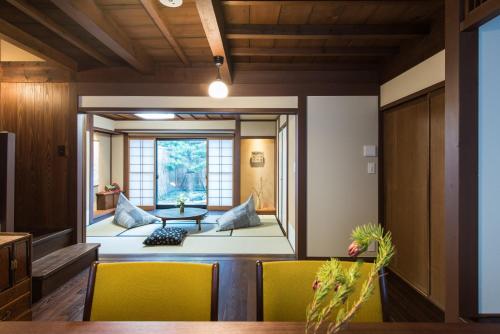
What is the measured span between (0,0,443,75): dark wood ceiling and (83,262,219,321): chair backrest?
5.31ft

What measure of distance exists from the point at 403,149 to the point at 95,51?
11.1ft

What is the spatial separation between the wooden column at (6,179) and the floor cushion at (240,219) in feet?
10.6

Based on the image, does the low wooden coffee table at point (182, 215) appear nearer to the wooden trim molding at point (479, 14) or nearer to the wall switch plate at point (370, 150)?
the wall switch plate at point (370, 150)

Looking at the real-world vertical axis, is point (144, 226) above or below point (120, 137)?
below

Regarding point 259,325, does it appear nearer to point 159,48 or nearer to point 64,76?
point 159,48

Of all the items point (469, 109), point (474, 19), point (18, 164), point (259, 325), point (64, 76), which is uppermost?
point (64, 76)

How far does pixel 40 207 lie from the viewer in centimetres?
365

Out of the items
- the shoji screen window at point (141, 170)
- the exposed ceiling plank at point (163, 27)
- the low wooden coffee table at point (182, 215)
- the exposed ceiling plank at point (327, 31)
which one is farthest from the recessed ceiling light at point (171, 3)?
the shoji screen window at point (141, 170)

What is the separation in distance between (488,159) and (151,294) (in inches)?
68.5

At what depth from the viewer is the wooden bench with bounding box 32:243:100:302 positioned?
2.69m

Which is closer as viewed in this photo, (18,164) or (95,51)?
(95,51)

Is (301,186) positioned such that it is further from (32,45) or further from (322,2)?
(32,45)

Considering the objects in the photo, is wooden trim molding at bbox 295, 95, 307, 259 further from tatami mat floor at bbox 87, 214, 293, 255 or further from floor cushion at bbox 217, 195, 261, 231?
floor cushion at bbox 217, 195, 261, 231

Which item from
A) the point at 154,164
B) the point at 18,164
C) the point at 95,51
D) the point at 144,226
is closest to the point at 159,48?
the point at 95,51
